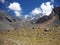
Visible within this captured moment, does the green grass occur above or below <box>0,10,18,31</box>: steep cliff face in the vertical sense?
below

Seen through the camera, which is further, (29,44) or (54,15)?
(54,15)

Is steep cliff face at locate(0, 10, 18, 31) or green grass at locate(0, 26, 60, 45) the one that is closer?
green grass at locate(0, 26, 60, 45)

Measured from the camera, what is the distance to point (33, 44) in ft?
125

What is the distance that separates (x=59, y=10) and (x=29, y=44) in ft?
355

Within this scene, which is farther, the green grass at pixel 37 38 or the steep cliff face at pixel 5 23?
the steep cliff face at pixel 5 23

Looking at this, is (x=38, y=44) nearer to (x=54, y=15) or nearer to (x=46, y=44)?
(x=46, y=44)

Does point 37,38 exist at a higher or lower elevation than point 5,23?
lower

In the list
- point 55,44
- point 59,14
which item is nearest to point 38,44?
point 55,44

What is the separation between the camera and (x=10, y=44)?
34.7m

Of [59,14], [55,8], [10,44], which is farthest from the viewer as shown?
[55,8]

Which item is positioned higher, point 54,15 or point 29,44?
point 54,15

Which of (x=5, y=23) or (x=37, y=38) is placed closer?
(x=37, y=38)

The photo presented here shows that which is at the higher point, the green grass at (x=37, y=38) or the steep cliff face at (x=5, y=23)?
the steep cliff face at (x=5, y=23)

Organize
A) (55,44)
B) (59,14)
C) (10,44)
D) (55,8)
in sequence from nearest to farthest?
(10,44) < (55,44) < (59,14) < (55,8)
